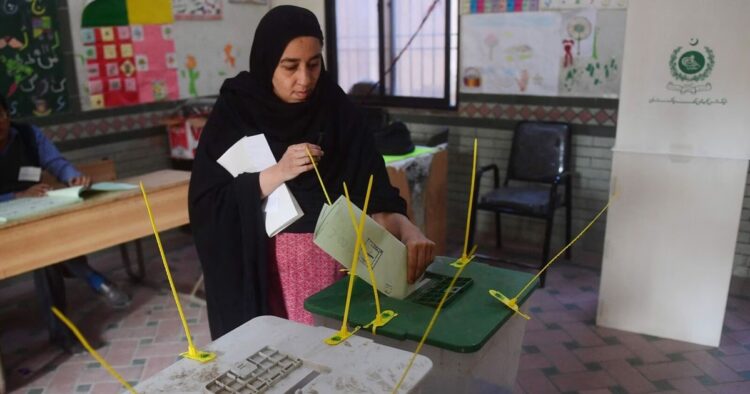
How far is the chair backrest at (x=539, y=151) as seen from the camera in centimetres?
398

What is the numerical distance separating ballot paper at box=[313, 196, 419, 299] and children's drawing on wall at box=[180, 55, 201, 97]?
12.4ft

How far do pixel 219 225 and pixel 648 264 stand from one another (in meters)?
2.29

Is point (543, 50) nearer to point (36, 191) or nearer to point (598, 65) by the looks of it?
point (598, 65)

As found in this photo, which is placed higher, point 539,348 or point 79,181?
point 79,181

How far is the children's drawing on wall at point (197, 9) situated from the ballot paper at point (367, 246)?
12.4 ft

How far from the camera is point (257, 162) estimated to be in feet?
5.35

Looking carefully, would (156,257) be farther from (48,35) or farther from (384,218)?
(384,218)

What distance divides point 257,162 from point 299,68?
11.6 inches

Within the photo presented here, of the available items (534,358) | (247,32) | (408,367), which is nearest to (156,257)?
(247,32)

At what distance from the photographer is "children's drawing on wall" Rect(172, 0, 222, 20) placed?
4.49 m

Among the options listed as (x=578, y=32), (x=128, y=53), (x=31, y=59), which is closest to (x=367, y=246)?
(x=578, y=32)

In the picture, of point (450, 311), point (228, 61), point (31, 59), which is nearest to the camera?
point (450, 311)

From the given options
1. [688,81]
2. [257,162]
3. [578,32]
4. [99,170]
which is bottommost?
[99,170]

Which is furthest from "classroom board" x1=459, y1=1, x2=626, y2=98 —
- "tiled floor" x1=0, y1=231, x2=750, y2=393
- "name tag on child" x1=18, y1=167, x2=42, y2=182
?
"name tag on child" x1=18, y1=167, x2=42, y2=182
